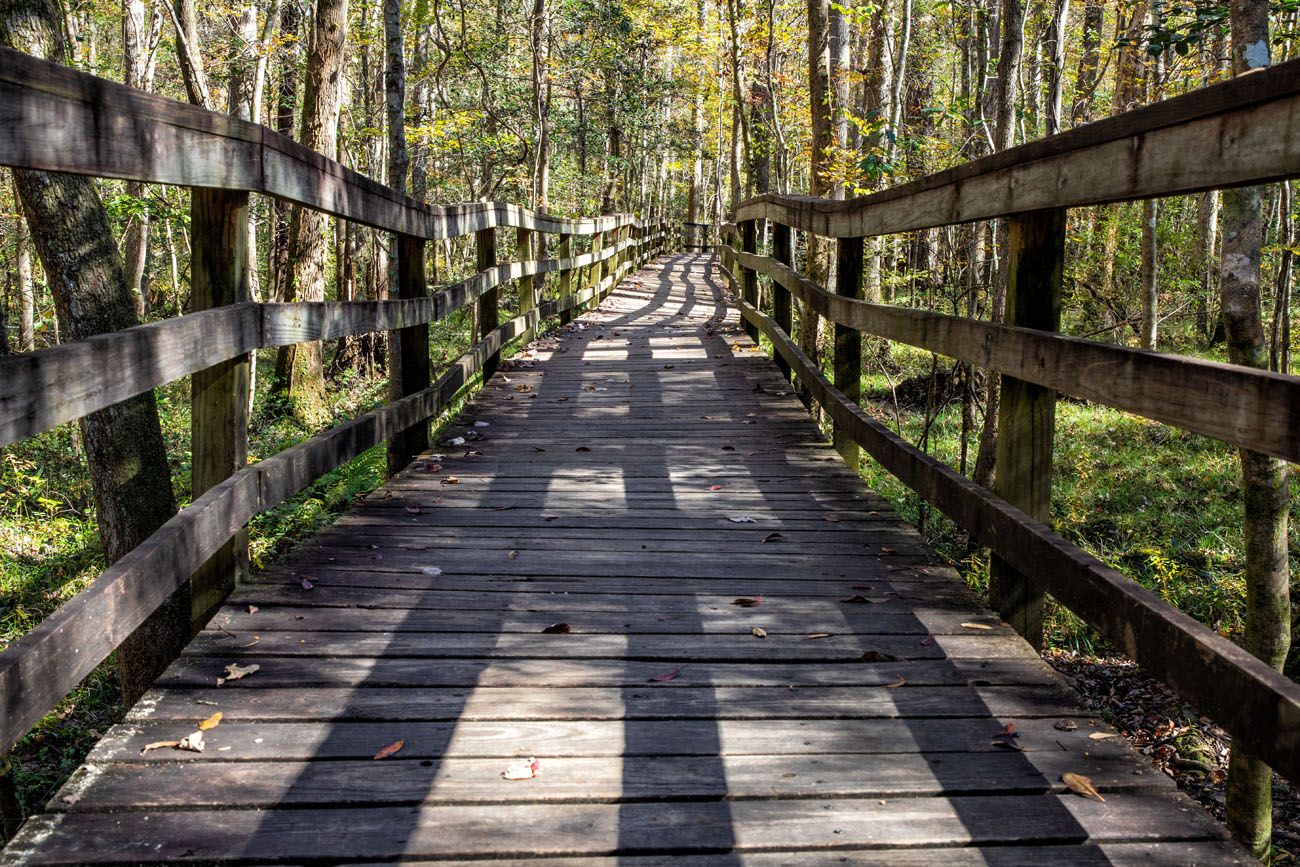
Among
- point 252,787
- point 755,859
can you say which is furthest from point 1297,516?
point 252,787

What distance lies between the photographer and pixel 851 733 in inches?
99.4

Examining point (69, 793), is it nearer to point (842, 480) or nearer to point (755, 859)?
point (755, 859)

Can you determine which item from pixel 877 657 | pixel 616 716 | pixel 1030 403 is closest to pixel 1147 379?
pixel 1030 403

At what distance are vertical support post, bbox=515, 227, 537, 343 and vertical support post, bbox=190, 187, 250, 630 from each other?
5788 mm

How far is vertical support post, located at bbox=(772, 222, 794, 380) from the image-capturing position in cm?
796

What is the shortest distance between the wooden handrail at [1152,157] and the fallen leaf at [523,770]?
1.90 meters

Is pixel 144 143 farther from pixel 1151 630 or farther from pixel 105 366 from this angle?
pixel 1151 630

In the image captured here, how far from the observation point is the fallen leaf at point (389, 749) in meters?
A: 2.36

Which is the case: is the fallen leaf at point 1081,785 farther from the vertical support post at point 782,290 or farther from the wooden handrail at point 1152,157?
the vertical support post at point 782,290

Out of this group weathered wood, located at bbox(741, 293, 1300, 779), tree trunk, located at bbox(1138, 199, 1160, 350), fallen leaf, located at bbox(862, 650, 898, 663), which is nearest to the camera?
weathered wood, located at bbox(741, 293, 1300, 779)

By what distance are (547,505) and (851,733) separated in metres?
2.44

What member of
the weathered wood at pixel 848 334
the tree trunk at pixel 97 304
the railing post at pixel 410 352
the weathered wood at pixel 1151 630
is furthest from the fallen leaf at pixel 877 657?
the railing post at pixel 410 352

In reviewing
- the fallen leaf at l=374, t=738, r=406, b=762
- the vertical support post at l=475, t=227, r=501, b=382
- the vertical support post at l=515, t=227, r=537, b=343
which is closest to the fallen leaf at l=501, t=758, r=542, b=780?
the fallen leaf at l=374, t=738, r=406, b=762

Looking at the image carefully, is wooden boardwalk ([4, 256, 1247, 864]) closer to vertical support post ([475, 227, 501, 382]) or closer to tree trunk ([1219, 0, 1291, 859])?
tree trunk ([1219, 0, 1291, 859])
